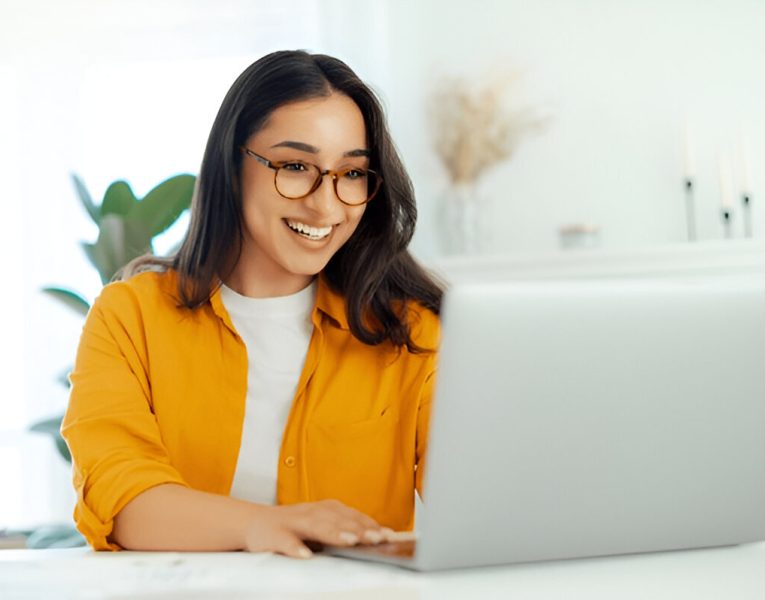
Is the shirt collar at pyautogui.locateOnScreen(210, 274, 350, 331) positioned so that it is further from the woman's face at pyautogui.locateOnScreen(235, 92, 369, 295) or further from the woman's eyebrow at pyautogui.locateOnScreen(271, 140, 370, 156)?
the woman's eyebrow at pyautogui.locateOnScreen(271, 140, 370, 156)

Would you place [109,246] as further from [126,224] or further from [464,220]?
[464,220]

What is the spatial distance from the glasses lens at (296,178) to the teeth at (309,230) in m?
0.04

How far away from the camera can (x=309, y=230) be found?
5.46 ft

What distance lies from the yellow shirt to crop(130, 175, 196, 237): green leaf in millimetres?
1505

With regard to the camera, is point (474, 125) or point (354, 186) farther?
point (474, 125)

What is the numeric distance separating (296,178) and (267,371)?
30 centimetres

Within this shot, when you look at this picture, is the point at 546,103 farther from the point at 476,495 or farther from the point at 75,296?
the point at 476,495

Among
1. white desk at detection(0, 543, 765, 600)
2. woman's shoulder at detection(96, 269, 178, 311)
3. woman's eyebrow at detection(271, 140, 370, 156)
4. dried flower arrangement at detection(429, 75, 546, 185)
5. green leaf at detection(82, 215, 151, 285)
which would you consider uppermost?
dried flower arrangement at detection(429, 75, 546, 185)

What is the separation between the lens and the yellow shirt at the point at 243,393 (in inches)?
64.6

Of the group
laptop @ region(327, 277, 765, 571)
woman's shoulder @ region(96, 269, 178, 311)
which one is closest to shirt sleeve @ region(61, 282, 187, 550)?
woman's shoulder @ region(96, 269, 178, 311)

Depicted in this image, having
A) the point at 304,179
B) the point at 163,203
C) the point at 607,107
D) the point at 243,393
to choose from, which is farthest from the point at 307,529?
the point at 607,107

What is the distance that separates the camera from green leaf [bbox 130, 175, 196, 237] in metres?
3.25

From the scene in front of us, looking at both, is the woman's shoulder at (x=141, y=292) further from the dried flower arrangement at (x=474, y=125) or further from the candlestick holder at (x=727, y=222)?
the candlestick holder at (x=727, y=222)

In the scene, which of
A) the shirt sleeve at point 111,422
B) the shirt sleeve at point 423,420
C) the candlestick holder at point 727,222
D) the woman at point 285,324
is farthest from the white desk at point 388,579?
the candlestick holder at point 727,222
